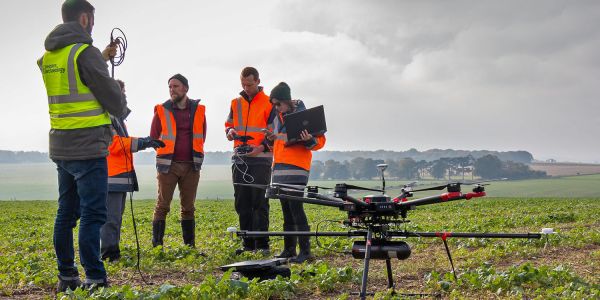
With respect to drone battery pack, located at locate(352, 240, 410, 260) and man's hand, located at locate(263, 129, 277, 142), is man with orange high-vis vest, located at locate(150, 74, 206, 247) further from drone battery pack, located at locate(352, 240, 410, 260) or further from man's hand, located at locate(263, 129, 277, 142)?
drone battery pack, located at locate(352, 240, 410, 260)

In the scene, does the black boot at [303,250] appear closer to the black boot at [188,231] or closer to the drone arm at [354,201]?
the black boot at [188,231]

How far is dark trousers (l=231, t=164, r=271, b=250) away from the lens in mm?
8227

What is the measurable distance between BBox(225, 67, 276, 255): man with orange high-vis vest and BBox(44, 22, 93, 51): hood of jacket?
3288mm

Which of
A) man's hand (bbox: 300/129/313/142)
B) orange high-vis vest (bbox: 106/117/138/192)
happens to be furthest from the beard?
man's hand (bbox: 300/129/313/142)

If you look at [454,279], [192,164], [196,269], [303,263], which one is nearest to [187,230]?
[192,164]

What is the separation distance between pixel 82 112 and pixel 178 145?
3012 mm

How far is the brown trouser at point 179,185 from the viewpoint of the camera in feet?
26.7

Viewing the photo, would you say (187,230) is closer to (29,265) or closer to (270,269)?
(29,265)

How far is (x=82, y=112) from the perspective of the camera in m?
5.17

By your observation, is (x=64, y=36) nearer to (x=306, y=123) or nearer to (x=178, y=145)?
(x=306, y=123)

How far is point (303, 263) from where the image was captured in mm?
6965

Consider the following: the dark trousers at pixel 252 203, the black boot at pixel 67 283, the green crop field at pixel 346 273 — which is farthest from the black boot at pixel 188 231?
the black boot at pixel 67 283

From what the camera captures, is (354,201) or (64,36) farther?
(64,36)

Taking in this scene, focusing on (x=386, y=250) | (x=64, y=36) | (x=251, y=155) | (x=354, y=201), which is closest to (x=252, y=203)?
(x=251, y=155)
